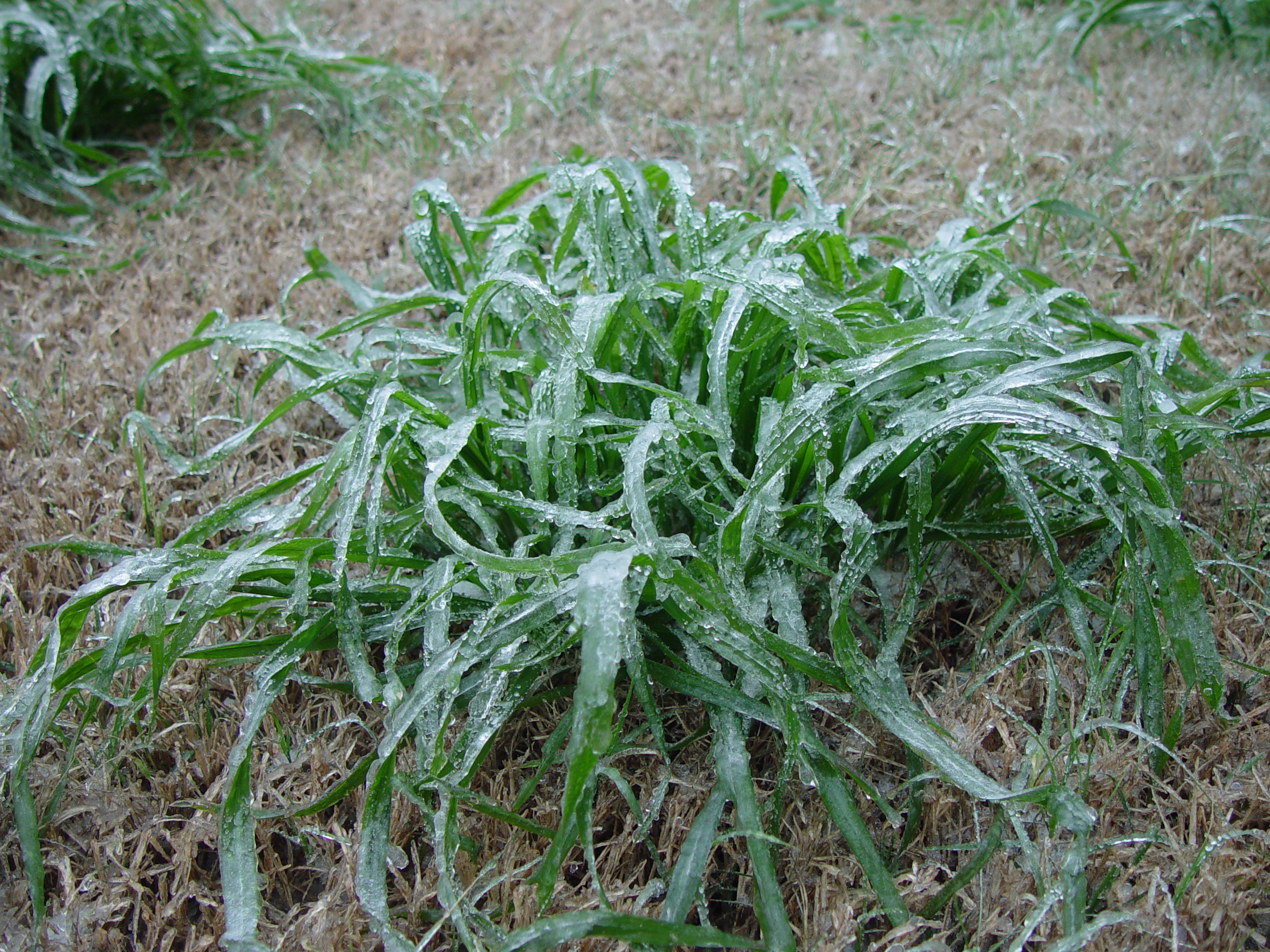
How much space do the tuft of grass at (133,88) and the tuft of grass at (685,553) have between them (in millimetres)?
1203

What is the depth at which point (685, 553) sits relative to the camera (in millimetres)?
1146

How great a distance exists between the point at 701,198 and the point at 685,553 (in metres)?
1.28

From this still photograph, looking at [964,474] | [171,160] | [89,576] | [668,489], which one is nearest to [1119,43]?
[964,474]

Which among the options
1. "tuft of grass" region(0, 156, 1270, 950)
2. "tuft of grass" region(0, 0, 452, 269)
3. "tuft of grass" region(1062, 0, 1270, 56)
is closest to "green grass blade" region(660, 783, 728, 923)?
"tuft of grass" region(0, 156, 1270, 950)

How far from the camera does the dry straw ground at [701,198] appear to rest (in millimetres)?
1051

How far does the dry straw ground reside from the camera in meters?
1.05

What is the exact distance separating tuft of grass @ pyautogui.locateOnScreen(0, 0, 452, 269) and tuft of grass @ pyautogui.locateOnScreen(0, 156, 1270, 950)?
1203 millimetres

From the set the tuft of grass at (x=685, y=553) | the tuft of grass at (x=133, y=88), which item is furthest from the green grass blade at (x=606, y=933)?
the tuft of grass at (x=133, y=88)

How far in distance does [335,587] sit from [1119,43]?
2722mm

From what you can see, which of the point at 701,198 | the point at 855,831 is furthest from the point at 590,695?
the point at 701,198

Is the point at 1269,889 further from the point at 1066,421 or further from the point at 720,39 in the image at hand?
the point at 720,39

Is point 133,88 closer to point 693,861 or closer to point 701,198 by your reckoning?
point 701,198

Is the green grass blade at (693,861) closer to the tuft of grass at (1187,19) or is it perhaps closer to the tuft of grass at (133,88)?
the tuft of grass at (133,88)

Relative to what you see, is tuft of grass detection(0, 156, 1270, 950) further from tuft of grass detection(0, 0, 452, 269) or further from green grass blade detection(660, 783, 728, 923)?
tuft of grass detection(0, 0, 452, 269)
